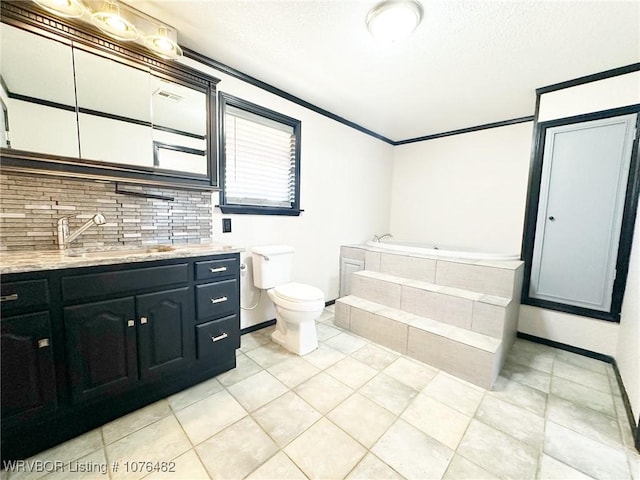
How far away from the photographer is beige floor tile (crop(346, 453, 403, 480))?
1.08 metres

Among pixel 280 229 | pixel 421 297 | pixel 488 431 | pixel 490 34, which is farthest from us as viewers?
pixel 280 229

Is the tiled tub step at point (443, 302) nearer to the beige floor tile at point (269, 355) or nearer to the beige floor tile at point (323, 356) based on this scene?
the beige floor tile at point (323, 356)

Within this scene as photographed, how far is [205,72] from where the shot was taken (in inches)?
74.2

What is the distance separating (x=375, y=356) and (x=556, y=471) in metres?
1.10

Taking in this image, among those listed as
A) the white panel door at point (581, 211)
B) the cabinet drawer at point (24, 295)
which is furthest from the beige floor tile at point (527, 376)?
the cabinet drawer at point (24, 295)

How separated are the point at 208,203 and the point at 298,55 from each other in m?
1.29

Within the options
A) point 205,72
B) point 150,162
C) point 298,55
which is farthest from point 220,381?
point 298,55

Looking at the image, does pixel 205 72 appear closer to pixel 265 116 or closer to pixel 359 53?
pixel 265 116

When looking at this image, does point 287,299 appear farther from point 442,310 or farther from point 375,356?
point 442,310

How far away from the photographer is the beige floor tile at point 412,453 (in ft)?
3.67

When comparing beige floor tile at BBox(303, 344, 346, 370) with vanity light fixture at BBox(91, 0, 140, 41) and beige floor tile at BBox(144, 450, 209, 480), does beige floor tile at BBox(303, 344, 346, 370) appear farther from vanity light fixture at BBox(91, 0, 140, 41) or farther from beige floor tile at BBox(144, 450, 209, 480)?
vanity light fixture at BBox(91, 0, 140, 41)

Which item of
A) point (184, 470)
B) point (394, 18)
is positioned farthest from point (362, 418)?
point (394, 18)

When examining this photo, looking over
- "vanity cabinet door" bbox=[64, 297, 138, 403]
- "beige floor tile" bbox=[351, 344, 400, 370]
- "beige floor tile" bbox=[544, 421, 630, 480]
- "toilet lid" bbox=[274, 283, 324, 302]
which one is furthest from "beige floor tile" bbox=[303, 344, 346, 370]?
"beige floor tile" bbox=[544, 421, 630, 480]

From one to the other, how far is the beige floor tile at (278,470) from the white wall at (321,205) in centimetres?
128
